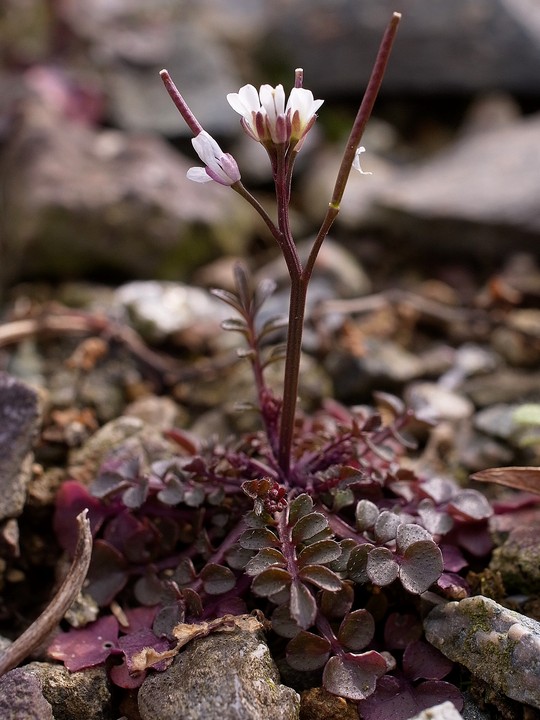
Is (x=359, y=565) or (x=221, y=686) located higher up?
(x=359, y=565)

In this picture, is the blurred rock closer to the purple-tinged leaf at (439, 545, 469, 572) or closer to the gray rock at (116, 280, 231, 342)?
the gray rock at (116, 280, 231, 342)

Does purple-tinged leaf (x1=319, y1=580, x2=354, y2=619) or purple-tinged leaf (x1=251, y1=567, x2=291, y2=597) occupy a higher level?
purple-tinged leaf (x1=251, y1=567, x2=291, y2=597)

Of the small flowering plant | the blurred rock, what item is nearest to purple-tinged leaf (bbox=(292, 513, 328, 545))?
the small flowering plant

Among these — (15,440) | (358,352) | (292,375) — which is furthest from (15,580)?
(358,352)

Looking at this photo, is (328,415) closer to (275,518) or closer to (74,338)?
(275,518)

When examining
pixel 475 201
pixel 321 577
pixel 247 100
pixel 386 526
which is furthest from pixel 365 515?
pixel 475 201

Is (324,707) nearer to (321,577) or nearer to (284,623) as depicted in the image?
(284,623)

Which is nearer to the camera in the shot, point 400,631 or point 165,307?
point 400,631
